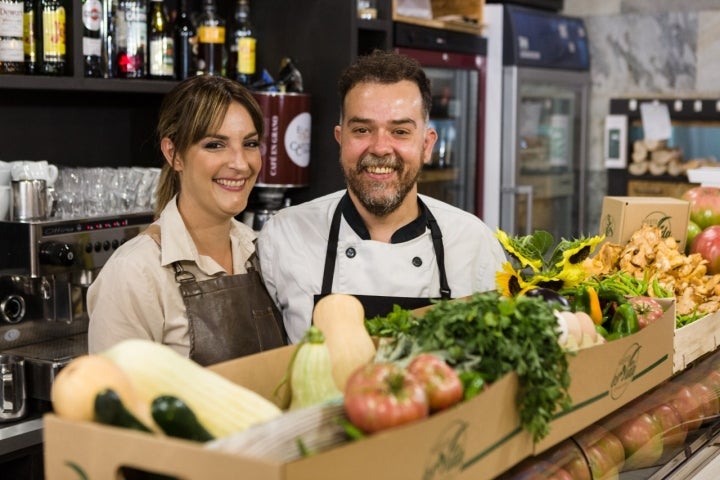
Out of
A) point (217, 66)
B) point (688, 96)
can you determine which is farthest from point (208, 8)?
point (688, 96)

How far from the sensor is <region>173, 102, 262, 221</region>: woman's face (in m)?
2.34

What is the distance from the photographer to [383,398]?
3.92ft


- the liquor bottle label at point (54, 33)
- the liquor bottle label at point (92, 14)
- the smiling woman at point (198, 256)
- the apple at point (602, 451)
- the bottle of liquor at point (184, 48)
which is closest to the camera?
the apple at point (602, 451)

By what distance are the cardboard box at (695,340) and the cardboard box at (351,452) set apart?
776 millimetres

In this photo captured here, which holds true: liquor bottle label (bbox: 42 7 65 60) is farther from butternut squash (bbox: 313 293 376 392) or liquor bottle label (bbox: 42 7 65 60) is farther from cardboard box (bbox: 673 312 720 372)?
cardboard box (bbox: 673 312 720 372)

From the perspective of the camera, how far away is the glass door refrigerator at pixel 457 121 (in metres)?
4.80

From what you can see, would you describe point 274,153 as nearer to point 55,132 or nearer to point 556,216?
point 55,132

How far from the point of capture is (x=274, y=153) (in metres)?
3.91

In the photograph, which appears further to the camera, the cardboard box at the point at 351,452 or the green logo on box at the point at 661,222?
the green logo on box at the point at 661,222

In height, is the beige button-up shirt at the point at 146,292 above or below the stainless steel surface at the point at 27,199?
below

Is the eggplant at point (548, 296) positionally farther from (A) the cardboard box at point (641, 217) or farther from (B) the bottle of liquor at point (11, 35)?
(B) the bottle of liquor at point (11, 35)

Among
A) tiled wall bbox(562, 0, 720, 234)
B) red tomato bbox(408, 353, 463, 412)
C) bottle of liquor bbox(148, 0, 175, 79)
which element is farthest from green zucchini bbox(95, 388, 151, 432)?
tiled wall bbox(562, 0, 720, 234)

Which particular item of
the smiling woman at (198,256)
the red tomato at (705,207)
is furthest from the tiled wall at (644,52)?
the smiling woman at (198,256)

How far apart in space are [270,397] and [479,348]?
33 centimetres
